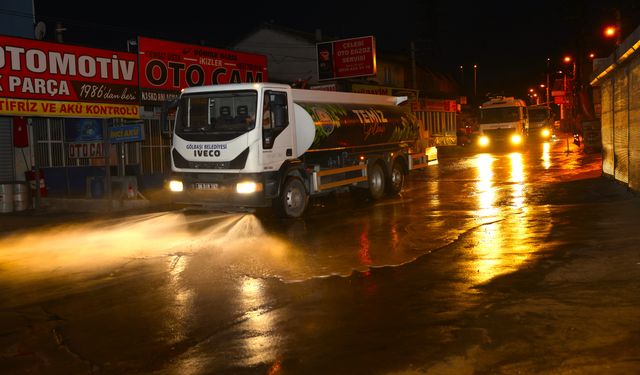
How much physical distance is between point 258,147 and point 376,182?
212 inches

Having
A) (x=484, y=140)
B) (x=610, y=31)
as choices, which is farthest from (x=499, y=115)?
(x=610, y=31)

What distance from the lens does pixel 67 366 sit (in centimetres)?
568

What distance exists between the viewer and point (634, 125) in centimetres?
1571

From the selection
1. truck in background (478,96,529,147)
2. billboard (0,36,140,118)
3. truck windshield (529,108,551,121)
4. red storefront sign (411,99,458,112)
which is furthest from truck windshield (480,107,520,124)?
billboard (0,36,140,118)

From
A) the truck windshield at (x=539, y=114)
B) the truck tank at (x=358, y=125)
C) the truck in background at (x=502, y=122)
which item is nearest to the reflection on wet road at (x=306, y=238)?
the truck tank at (x=358, y=125)

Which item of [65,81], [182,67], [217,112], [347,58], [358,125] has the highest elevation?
[347,58]

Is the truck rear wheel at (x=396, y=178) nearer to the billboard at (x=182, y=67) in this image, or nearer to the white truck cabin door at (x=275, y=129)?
the white truck cabin door at (x=275, y=129)

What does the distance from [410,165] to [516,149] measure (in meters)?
23.6

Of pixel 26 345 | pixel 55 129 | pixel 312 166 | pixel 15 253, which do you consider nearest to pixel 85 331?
pixel 26 345

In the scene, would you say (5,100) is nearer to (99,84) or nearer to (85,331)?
Answer: (99,84)

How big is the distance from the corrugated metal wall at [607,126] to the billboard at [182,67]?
12.9 m

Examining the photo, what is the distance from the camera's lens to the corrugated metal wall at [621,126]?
16797 mm

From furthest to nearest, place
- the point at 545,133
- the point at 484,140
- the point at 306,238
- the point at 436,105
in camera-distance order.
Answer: the point at 436,105
the point at 545,133
the point at 484,140
the point at 306,238

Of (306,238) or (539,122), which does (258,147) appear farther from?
(539,122)
